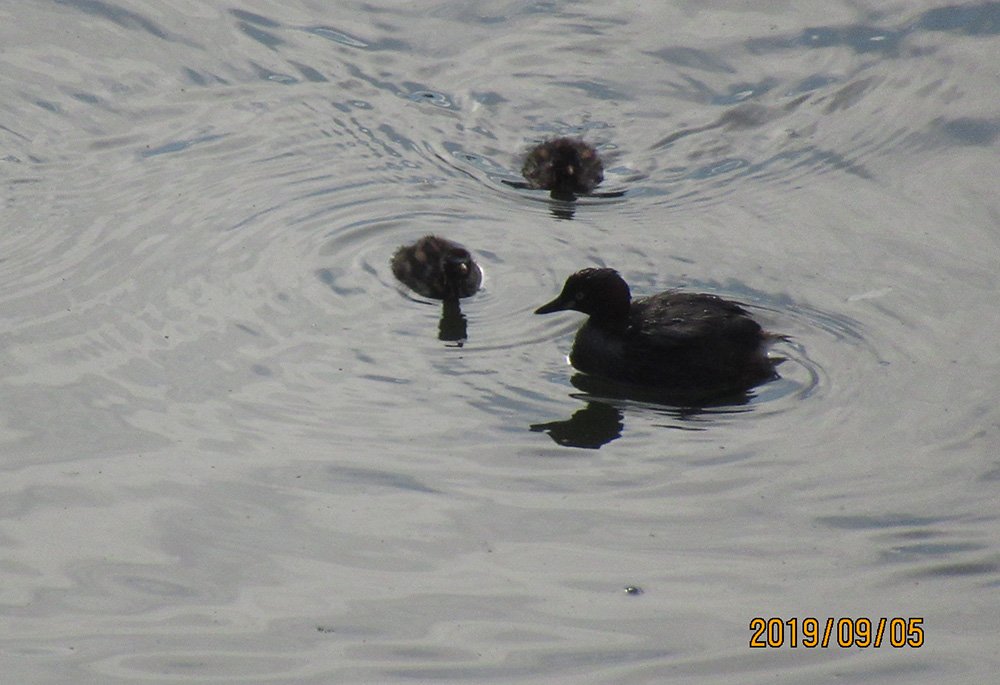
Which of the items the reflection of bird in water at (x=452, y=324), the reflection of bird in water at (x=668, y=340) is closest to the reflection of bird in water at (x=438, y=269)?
the reflection of bird in water at (x=452, y=324)

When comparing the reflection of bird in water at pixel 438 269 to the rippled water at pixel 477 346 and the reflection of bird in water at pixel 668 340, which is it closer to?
the rippled water at pixel 477 346

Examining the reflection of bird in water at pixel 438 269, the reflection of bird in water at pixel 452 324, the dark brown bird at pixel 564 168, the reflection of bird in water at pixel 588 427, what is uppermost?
the dark brown bird at pixel 564 168

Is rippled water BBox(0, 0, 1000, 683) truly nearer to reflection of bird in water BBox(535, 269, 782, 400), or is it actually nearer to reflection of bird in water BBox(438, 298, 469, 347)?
reflection of bird in water BBox(438, 298, 469, 347)

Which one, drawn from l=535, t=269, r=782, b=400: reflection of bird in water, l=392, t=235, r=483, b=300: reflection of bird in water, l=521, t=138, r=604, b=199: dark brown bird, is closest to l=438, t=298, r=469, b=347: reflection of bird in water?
l=392, t=235, r=483, b=300: reflection of bird in water

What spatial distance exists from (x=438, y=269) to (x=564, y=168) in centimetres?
146

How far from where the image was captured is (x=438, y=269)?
7750 mm

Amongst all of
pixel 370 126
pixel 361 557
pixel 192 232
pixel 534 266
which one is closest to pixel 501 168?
pixel 370 126

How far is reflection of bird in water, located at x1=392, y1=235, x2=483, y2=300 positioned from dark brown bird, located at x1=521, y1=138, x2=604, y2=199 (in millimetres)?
1078

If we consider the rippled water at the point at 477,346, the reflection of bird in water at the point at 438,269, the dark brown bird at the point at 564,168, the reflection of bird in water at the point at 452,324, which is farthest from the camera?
the dark brown bird at the point at 564,168

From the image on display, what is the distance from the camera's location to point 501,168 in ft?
30.7

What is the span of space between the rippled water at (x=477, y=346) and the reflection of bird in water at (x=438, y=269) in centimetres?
9

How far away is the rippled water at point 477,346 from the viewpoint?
5.25 m

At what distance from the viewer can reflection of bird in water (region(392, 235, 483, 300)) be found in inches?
303

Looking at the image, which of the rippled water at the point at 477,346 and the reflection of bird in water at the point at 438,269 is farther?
the reflection of bird in water at the point at 438,269
